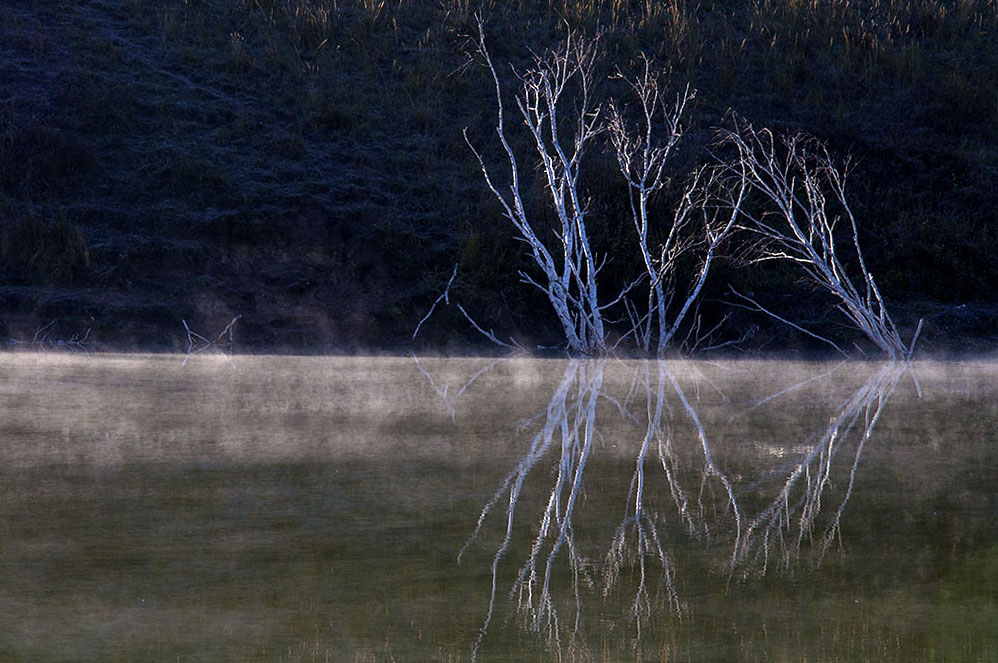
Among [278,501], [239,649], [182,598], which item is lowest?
[278,501]

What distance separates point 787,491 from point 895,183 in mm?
15739

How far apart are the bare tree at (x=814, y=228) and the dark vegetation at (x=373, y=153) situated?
17.1 inches

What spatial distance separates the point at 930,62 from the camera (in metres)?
24.8

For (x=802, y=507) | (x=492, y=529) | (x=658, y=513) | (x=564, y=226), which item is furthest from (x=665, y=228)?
(x=492, y=529)

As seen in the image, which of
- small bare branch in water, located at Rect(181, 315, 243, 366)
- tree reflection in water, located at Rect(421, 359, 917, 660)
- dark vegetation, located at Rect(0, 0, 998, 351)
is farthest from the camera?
dark vegetation, located at Rect(0, 0, 998, 351)

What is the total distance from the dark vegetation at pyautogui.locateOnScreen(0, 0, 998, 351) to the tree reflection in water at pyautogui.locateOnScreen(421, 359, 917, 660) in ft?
26.2

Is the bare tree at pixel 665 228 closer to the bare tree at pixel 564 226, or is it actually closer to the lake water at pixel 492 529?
the bare tree at pixel 564 226

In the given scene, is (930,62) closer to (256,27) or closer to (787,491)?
(256,27)

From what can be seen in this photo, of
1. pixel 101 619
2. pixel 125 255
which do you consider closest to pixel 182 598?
pixel 101 619

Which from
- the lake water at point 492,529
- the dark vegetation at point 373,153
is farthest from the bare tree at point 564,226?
the lake water at point 492,529

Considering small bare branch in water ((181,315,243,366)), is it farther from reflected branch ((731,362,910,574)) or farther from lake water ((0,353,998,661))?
reflected branch ((731,362,910,574))

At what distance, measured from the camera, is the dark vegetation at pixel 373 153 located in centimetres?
1650

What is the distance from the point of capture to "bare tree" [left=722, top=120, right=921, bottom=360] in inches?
580

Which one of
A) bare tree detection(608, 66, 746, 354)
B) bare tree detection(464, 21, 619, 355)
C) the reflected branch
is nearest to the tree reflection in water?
the reflected branch
